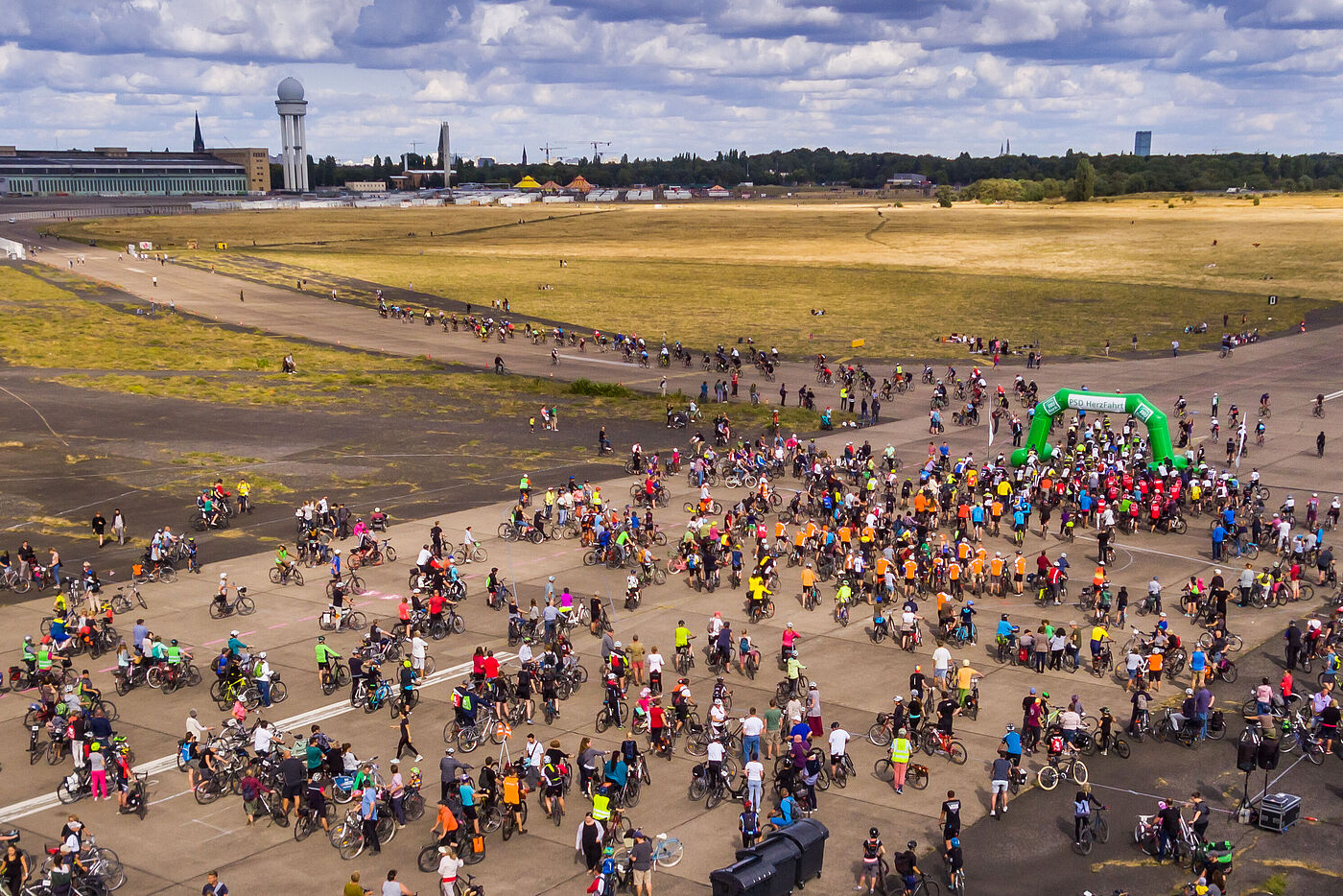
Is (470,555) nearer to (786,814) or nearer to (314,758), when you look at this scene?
(314,758)

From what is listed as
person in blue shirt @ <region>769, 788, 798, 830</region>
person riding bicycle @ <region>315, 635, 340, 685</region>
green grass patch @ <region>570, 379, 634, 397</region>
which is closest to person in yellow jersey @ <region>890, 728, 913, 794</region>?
person in blue shirt @ <region>769, 788, 798, 830</region>

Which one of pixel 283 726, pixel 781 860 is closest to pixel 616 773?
pixel 781 860

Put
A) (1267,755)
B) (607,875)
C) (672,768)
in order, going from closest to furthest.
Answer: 1. (607,875)
2. (1267,755)
3. (672,768)

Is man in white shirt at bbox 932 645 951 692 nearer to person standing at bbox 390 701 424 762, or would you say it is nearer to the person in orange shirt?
the person in orange shirt

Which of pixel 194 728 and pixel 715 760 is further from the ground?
pixel 194 728

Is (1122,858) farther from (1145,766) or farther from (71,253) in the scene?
(71,253)

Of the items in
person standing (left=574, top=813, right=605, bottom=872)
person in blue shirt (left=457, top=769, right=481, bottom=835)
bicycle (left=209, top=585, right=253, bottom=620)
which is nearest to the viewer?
person standing (left=574, top=813, right=605, bottom=872)

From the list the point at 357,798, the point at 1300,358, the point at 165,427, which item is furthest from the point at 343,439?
the point at 1300,358

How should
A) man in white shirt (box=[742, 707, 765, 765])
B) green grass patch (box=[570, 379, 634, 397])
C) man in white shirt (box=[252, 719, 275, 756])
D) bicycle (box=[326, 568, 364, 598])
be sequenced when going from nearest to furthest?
1. man in white shirt (box=[252, 719, 275, 756])
2. man in white shirt (box=[742, 707, 765, 765])
3. bicycle (box=[326, 568, 364, 598])
4. green grass patch (box=[570, 379, 634, 397])
